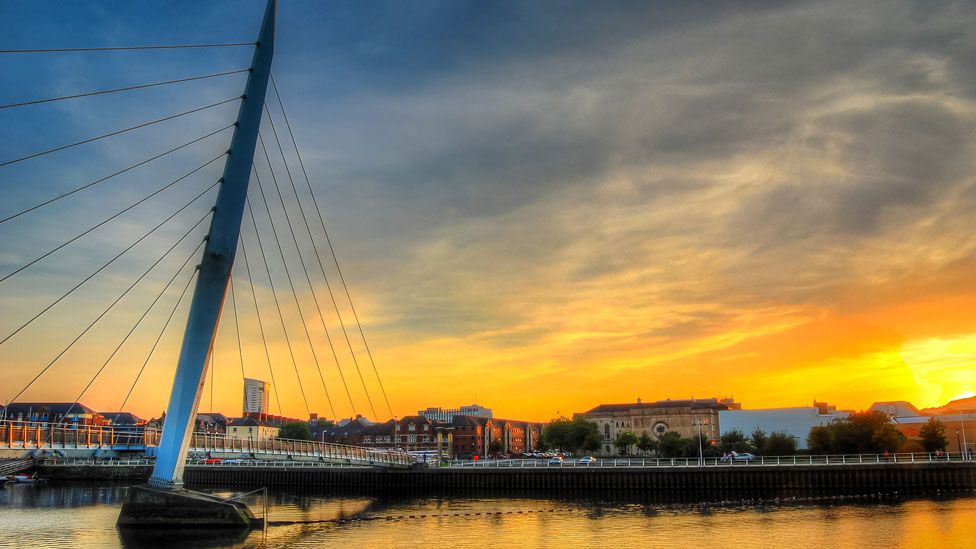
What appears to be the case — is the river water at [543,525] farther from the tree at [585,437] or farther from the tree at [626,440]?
the tree at [626,440]

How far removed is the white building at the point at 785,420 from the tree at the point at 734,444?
15.7 meters

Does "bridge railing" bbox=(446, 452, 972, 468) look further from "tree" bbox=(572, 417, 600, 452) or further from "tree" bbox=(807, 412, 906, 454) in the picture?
"tree" bbox=(572, 417, 600, 452)

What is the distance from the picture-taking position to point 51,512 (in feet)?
171

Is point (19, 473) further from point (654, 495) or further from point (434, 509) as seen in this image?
point (654, 495)

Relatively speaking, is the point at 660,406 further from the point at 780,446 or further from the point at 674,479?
the point at 674,479

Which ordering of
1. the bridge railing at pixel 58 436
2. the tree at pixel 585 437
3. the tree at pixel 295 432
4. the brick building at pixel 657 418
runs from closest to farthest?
the bridge railing at pixel 58 436, the tree at pixel 585 437, the brick building at pixel 657 418, the tree at pixel 295 432

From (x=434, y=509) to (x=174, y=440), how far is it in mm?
23787

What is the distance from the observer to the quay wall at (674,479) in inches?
2675

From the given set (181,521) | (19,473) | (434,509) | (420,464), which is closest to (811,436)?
(420,464)

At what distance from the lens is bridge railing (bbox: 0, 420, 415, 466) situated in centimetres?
3172

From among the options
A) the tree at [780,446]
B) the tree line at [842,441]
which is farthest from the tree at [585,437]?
the tree at [780,446]

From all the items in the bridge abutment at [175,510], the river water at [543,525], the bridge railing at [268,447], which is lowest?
the river water at [543,525]

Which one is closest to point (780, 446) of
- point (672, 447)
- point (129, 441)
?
point (672, 447)

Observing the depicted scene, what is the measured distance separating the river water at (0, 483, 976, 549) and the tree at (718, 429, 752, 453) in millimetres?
46726
